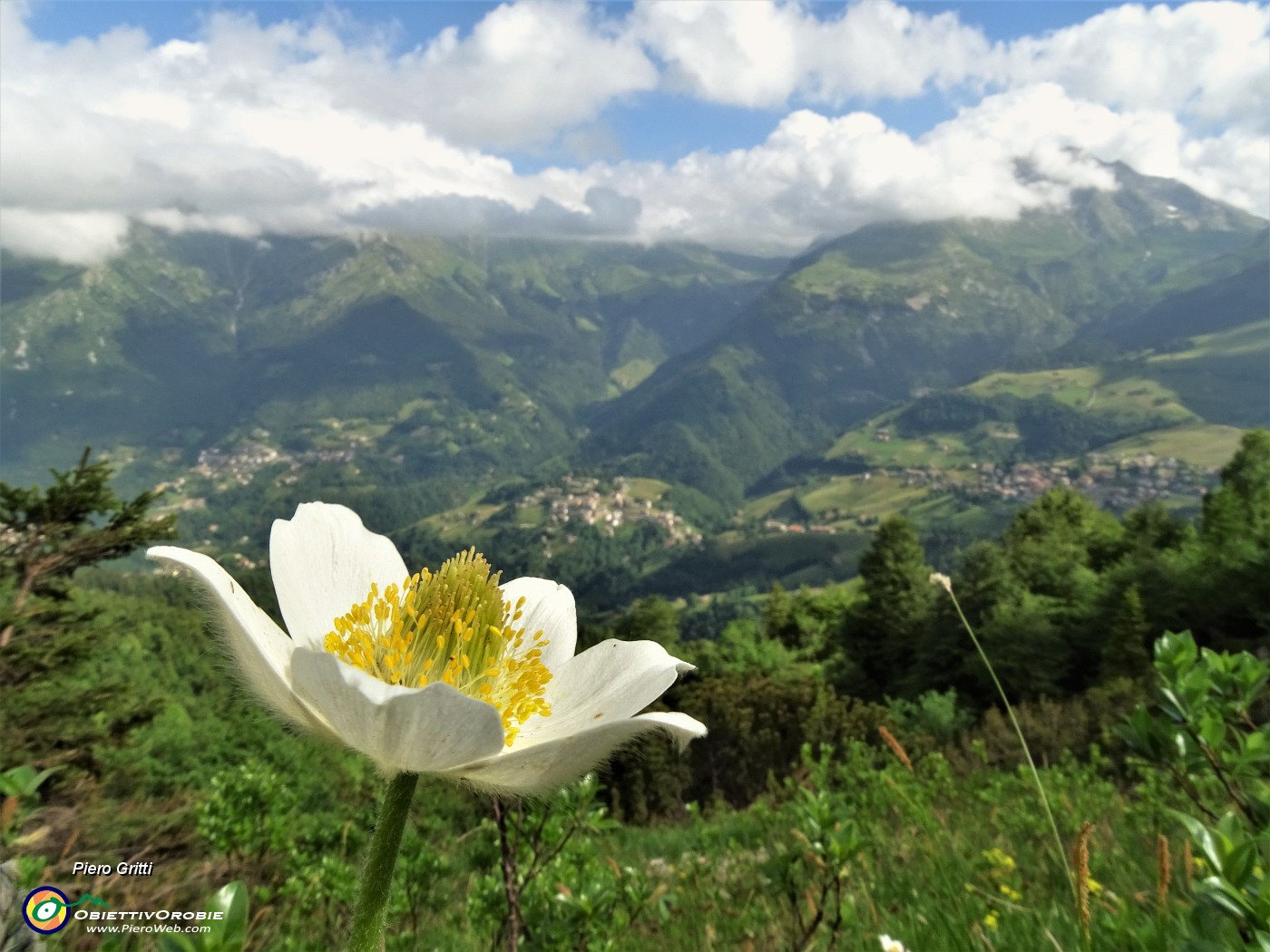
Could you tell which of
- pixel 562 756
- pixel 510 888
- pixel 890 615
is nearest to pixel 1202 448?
pixel 890 615

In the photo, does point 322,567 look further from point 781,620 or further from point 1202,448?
point 1202,448

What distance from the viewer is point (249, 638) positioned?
1.17 meters

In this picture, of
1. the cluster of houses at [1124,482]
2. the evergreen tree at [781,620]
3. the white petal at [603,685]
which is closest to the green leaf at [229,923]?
the white petal at [603,685]

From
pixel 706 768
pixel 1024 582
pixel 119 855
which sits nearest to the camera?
pixel 119 855

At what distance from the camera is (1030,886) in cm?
346

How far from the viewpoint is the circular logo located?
4.35ft

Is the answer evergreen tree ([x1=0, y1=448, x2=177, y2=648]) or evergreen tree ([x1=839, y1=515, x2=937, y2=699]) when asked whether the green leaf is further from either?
evergreen tree ([x1=839, y1=515, x2=937, y2=699])

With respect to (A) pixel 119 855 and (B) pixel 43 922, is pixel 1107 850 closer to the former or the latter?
(B) pixel 43 922

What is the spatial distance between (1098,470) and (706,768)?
20918cm

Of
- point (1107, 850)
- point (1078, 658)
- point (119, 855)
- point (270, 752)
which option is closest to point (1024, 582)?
point (1078, 658)

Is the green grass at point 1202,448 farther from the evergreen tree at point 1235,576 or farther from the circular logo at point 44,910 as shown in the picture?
the circular logo at point 44,910

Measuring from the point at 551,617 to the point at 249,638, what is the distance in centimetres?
87

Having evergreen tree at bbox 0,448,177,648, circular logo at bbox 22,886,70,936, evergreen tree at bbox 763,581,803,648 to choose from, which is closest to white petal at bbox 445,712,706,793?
circular logo at bbox 22,886,70,936

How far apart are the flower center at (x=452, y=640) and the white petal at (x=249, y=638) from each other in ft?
0.72
